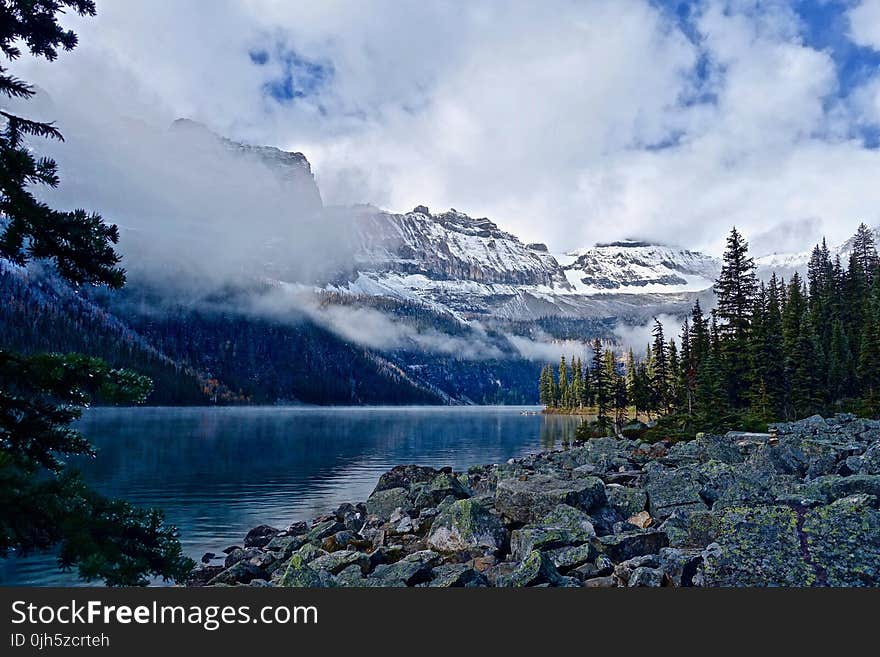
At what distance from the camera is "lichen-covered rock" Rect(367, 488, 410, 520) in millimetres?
21719

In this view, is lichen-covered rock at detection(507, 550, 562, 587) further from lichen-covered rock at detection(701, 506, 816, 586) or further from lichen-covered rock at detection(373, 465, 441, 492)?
lichen-covered rock at detection(373, 465, 441, 492)

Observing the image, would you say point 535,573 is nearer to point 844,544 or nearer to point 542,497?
point 844,544

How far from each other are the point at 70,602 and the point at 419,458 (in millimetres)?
55420

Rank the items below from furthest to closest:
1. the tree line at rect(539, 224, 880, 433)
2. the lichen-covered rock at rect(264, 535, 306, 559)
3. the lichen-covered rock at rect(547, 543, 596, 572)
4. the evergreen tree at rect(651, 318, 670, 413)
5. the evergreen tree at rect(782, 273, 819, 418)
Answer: the evergreen tree at rect(651, 318, 670, 413) < the evergreen tree at rect(782, 273, 819, 418) < the tree line at rect(539, 224, 880, 433) < the lichen-covered rock at rect(264, 535, 306, 559) < the lichen-covered rock at rect(547, 543, 596, 572)

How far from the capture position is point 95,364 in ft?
20.9

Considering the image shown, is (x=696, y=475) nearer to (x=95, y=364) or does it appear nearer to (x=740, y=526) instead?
(x=740, y=526)

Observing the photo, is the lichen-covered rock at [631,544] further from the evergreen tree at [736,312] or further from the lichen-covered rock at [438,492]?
the evergreen tree at [736,312]

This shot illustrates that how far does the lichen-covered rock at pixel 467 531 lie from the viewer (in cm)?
1409

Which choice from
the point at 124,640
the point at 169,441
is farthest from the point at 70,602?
the point at 169,441

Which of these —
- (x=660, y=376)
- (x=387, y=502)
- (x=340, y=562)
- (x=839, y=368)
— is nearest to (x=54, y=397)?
(x=340, y=562)

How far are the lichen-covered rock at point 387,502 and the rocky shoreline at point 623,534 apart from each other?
6 centimetres

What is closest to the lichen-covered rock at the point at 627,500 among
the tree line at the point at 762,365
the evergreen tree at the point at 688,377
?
the tree line at the point at 762,365

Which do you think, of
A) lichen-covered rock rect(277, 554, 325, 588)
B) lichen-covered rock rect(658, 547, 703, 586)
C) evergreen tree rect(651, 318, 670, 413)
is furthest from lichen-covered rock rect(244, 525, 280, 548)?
evergreen tree rect(651, 318, 670, 413)

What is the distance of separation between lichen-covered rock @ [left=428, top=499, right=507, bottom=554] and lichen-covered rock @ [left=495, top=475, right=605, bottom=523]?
4.84ft
